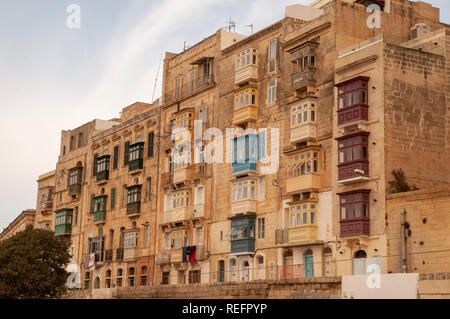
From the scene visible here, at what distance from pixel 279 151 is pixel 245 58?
7629 millimetres

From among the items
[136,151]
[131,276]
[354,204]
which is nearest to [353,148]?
[354,204]

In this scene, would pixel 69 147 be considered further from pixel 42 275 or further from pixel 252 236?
pixel 252 236

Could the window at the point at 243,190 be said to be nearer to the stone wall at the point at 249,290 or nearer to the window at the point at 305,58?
the stone wall at the point at 249,290

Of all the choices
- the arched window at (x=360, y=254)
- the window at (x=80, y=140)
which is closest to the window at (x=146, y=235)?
the window at (x=80, y=140)

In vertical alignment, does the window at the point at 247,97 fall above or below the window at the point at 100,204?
above

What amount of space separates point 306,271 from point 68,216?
35.0 meters

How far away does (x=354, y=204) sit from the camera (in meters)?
40.8

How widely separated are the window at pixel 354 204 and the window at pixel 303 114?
560cm

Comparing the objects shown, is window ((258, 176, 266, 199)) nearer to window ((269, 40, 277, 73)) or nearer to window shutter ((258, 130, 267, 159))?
window shutter ((258, 130, 267, 159))

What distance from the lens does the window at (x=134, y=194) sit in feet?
204

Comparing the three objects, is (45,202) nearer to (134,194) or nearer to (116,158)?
(116,158)
